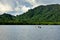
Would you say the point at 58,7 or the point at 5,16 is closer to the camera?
the point at 5,16

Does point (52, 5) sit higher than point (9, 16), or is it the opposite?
point (52, 5)

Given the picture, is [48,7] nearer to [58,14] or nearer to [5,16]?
[58,14]

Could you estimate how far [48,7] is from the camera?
7569 inches

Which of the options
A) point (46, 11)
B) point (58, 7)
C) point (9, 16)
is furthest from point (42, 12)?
point (9, 16)

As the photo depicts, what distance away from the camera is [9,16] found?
536 feet

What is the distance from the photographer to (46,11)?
600 feet

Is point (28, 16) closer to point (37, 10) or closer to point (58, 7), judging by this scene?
point (37, 10)

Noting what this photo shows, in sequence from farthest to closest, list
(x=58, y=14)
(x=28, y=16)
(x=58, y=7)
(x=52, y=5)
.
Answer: (x=52, y=5) → (x=58, y=7) → (x=28, y=16) → (x=58, y=14)

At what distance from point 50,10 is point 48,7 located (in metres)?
7.83

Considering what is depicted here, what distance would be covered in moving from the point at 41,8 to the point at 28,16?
24.3 m

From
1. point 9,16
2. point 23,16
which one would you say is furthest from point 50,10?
point 9,16

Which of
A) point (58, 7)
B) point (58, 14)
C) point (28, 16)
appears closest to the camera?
point (58, 14)

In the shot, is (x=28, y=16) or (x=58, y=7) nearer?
(x=28, y=16)

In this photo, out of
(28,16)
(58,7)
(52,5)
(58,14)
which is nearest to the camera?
(58,14)
